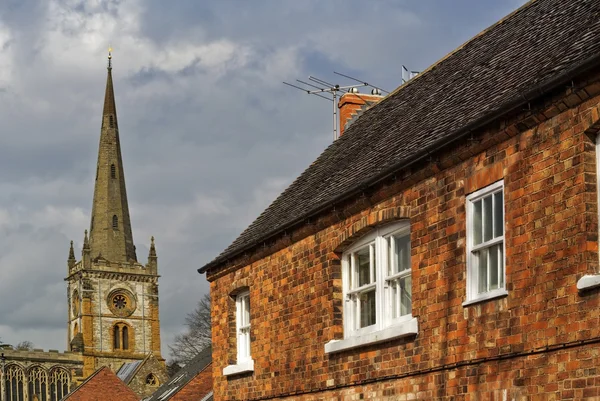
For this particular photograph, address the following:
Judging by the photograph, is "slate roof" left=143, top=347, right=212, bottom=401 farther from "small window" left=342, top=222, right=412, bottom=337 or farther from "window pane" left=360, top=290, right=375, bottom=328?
"window pane" left=360, top=290, right=375, bottom=328

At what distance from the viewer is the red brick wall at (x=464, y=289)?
1095cm

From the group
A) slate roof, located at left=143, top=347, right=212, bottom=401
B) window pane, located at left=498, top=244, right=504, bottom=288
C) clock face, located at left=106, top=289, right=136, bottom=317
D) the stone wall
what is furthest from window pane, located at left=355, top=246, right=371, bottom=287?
clock face, located at left=106, top=289, right=136, bottom=317

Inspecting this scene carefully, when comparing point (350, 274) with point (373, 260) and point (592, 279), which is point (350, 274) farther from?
point (592, 279)

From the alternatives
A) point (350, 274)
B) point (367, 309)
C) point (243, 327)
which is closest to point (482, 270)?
point (367, 309)

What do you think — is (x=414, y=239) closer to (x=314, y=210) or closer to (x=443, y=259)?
(x=443, y=259)

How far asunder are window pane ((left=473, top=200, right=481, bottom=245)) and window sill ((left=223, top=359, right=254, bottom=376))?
688cm

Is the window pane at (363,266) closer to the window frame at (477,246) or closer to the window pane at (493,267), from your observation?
the window frame at (477,246)

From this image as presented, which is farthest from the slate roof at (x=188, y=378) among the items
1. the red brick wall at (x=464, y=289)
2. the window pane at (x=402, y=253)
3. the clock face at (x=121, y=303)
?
the clock face at (x=121, y=303)

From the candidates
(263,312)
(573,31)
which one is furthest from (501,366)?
(263,312)

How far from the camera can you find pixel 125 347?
12331 centimetres

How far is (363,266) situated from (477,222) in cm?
323

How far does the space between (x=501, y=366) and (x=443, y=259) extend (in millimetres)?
1829

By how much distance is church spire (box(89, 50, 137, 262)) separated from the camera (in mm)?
123562

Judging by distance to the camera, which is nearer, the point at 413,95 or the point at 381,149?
the point at 381,149
